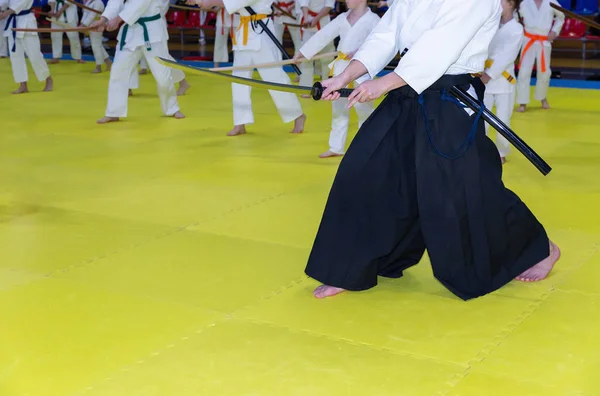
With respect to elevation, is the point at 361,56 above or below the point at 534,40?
above

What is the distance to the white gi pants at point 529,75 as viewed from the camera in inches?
301

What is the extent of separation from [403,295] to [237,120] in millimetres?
3613

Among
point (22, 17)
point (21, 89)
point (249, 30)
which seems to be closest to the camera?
point (249, 30)

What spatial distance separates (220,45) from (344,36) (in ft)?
18.4

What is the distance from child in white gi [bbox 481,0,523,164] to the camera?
538 centimetres

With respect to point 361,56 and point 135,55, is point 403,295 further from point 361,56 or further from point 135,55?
point 135,55

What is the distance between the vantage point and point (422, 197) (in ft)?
10.1

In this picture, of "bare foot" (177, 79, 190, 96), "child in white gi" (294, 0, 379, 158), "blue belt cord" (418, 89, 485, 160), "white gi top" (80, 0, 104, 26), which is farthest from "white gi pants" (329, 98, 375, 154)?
"white gi top" (80, 0, 104, 26)

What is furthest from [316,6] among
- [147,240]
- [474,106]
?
[474,106]

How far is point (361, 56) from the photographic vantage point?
3104 mm

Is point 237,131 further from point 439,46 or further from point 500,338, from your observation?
point 500,338

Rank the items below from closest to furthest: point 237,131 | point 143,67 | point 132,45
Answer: point 237,131 → point 132,45 → point 143,67

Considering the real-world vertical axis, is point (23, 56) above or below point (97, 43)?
above

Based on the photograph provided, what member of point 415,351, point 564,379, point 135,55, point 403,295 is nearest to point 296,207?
point 403,295
